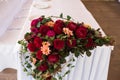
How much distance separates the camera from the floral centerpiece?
3.46 feet

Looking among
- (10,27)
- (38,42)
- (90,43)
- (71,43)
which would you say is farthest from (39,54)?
(10,27)

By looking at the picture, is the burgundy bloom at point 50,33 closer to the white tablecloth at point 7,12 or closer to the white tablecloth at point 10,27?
the white tablecloth at point 10,27

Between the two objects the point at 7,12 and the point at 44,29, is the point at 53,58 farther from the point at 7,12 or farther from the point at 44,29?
the point at 7,12

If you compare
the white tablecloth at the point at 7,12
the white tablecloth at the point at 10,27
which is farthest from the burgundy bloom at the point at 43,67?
the white tablecloth at the point at 7,12

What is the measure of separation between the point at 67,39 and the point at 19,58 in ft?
1.21

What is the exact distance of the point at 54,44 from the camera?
1.05m

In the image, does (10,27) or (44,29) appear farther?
(10,27)

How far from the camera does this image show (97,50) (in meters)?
1.33

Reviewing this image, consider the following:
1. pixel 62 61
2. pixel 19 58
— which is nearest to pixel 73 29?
pixel 62 61

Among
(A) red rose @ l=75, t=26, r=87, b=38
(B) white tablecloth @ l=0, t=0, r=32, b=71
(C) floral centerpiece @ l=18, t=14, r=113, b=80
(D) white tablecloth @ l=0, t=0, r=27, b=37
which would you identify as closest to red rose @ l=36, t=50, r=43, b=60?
(C) floral centerpiece @ l=18, t=14, r=113, b=80

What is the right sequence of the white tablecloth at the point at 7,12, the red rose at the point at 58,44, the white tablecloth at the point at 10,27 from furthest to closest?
the white tablecloth at the point at 7,12 → the white tablecloth at the point at 10,27 → the red rose at the point at 58,44

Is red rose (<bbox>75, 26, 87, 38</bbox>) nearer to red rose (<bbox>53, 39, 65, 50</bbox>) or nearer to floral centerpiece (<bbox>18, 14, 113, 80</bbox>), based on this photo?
floral centerpiece (<bbox>18, 14, 113, 80</bbox>)

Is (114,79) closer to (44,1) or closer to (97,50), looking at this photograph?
(97,50)

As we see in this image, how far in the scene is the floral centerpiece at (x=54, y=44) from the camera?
1.05 metres
